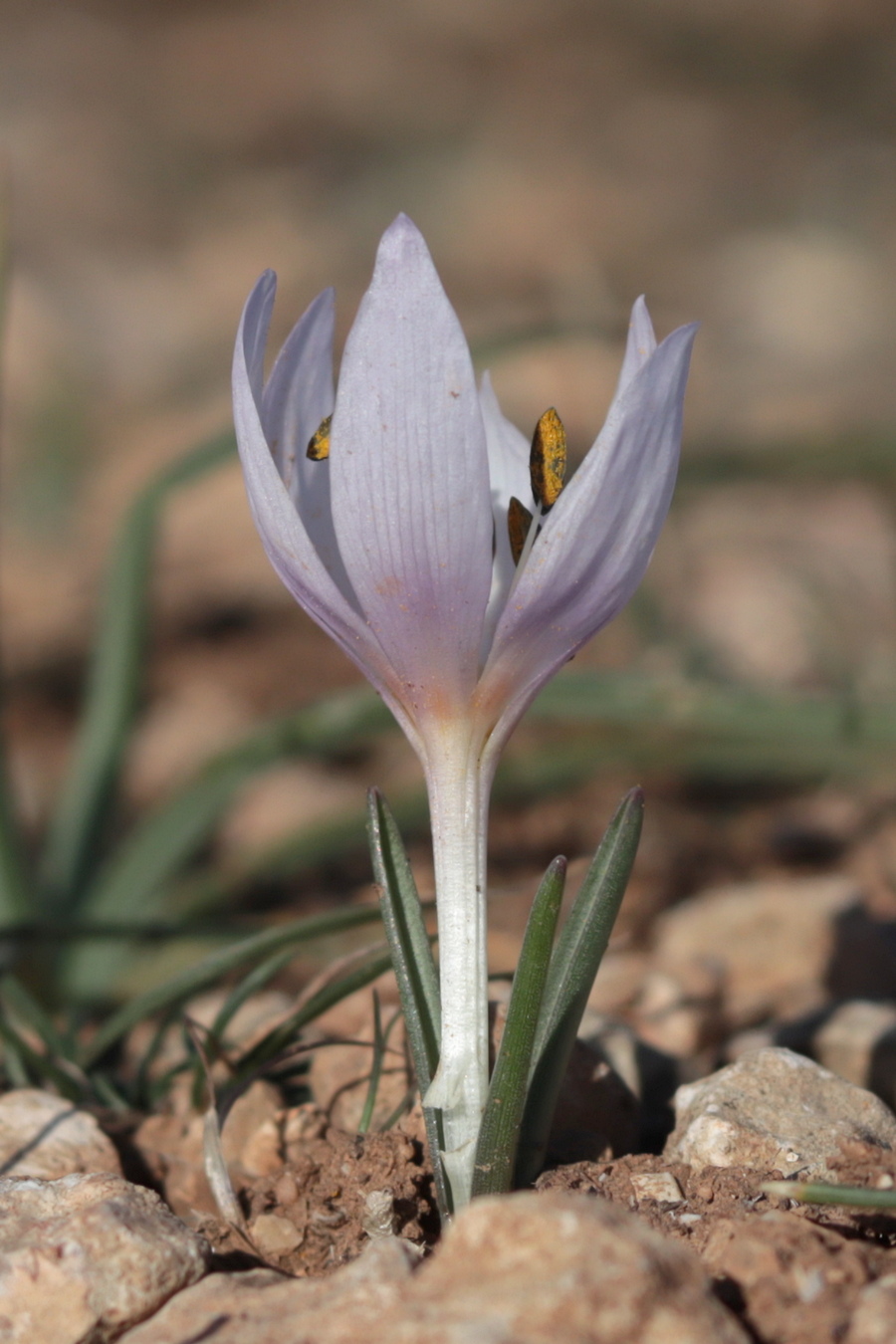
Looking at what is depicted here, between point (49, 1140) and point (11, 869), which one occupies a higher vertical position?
point (11, 869)

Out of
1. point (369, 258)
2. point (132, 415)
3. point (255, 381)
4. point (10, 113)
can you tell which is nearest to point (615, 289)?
point (369, 258)

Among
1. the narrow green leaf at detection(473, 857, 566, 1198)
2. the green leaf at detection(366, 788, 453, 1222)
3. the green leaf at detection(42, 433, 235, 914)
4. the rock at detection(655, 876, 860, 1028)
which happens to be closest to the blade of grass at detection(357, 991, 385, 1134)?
the green leaf at detection(366, 788, 453, 1222)

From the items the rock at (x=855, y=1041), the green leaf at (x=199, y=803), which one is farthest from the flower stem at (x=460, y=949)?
the green leaf at (x=199, y=803)

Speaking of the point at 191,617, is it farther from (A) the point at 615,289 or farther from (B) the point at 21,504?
(A) the point at 615,289

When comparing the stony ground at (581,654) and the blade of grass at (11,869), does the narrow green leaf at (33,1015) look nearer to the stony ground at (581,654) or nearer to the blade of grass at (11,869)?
the stony ground at (581,654)

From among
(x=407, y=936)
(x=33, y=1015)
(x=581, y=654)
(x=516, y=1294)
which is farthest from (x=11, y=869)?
(x=581, y=654)

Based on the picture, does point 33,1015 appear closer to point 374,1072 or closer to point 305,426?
point 374,1072
